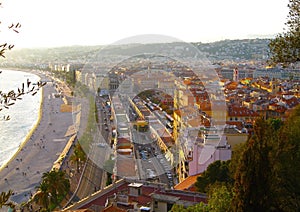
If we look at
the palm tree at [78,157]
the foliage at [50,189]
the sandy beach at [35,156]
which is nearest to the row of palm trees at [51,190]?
the foliage at [50,189]

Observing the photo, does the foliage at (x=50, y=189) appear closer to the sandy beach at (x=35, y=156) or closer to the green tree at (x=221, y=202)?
the sandy beach at (x=35, y=156)

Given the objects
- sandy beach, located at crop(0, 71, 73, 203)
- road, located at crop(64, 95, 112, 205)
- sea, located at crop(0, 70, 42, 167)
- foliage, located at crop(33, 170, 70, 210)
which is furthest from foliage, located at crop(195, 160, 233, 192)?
sea, located at crop(0, 70, 42, 167)

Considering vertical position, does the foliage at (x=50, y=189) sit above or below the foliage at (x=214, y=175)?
below

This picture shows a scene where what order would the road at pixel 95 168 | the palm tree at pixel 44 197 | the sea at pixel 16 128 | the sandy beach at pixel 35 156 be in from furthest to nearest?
the sea at pixel 16 128 < the sandy beach at pixel 35 156 < the road at pixel 95 168 < the palm tree at pixel 44 197

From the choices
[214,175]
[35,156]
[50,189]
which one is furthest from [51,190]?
[35,156]

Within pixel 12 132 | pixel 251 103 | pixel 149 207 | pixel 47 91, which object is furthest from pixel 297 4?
pixel 47 91

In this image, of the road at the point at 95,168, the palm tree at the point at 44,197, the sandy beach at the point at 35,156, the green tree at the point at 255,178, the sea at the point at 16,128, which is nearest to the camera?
the green tree at the point at 255,178

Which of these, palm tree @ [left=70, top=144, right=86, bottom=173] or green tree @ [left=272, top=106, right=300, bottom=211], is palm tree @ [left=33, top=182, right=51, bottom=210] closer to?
palm tree @ [left=70, top=144, right=86, bottom=173]

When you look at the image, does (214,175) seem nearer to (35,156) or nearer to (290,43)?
(290,43)
